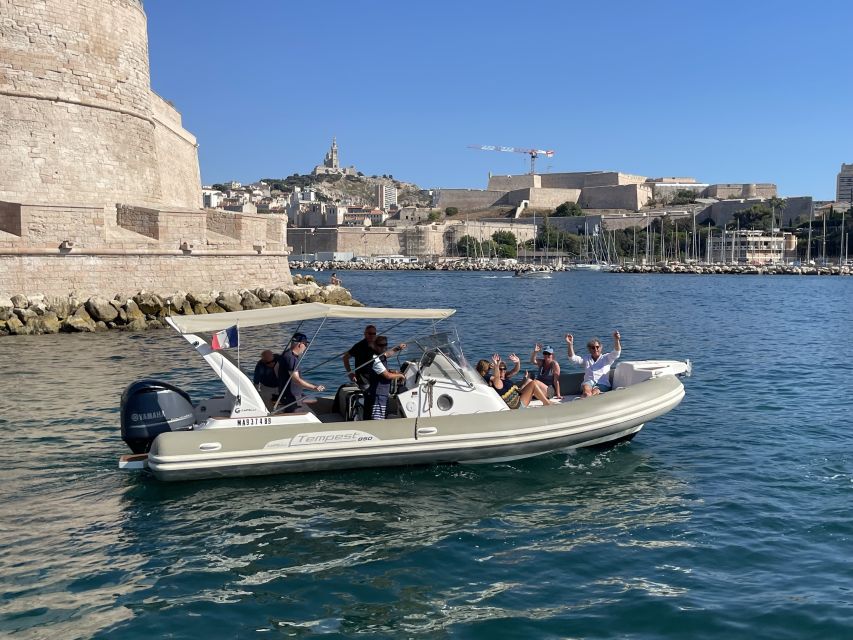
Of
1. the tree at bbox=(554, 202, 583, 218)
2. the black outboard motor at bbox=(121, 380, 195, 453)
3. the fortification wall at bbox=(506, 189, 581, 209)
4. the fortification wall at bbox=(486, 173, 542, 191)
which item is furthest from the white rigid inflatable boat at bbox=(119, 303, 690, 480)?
the fortification wall at bbox=(486, 173, 542, 191)

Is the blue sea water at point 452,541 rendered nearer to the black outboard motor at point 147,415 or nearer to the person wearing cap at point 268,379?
the black outboard motor at point 147,415

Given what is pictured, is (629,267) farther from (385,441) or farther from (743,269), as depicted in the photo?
(385,441)

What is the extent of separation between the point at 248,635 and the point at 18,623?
129 centimetres

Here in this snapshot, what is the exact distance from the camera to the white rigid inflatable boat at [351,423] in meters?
7.08

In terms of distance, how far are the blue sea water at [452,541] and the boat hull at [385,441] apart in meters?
0.20

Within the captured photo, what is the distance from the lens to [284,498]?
699 centimetres

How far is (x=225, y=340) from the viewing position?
286 inches

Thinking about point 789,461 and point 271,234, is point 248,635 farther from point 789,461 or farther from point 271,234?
point 271,234

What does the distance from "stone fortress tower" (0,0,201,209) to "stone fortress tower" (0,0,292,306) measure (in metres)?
0.03

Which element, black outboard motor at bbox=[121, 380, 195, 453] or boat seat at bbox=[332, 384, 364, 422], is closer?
black outboard motor at bbox=[121, 380, 195, 453]

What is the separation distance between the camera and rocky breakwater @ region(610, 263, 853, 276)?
7869cm

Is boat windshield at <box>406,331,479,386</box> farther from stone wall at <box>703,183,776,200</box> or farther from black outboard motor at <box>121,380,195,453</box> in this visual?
stone wall at <box>703,183,776,200</box>

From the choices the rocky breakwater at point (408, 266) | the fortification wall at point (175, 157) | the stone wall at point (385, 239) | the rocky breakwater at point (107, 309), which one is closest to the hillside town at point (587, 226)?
the stone wall at point (385, 239)

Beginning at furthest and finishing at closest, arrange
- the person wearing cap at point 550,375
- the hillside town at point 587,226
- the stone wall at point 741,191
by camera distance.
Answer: the stone wall at point 741,191
the hillside town at point 587,226
the person wearing cap at point 550,375
